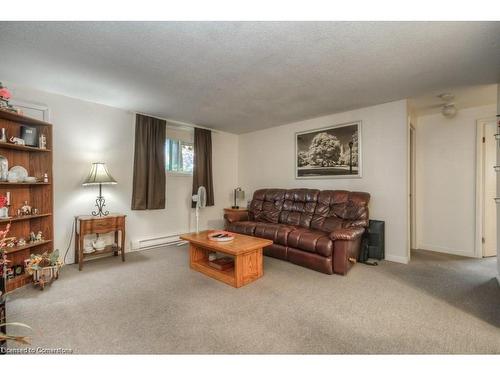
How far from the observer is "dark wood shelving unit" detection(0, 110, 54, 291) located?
2.56 meters

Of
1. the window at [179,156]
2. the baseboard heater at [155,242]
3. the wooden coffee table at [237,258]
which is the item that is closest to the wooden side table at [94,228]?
the baseboard heater at [155,242]

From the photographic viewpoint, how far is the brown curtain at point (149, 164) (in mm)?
3762

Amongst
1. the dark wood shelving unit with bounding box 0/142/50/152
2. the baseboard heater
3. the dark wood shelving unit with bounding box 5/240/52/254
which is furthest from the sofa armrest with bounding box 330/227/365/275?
the dark wood shelving unit with bounding box 0/142/50/152

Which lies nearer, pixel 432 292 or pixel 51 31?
pixel 51 31

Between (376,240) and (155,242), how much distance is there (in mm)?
3562

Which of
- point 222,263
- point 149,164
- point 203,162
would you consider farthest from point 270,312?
point 203,162

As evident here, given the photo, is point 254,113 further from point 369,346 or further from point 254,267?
point 369,346

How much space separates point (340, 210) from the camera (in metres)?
3.38

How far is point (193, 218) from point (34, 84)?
9.89ft

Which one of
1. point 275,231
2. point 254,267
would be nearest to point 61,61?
point 254,267

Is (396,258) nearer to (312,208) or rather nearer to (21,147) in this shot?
(312,208)

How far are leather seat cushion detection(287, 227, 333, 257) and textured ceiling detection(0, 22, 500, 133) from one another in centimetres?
186

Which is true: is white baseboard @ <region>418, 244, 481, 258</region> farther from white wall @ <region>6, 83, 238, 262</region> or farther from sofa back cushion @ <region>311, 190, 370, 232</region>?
white wall @ <region>6, 83, 238, 262</region>

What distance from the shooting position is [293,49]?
77.8 inches
